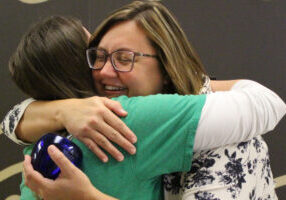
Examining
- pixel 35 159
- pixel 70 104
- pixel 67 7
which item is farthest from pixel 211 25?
pixel 35 159

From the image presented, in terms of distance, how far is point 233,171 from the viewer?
2.64ft

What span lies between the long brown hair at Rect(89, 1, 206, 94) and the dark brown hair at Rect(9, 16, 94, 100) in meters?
0.13

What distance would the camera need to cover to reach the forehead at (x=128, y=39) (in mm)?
1038

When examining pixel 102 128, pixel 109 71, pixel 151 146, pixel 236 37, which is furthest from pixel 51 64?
pixel 236 37

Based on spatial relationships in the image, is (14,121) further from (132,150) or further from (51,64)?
(132,150)

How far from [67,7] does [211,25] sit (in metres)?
0.75

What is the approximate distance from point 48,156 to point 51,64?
296mm

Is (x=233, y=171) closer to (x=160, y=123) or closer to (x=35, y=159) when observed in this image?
(x=160, y=123)

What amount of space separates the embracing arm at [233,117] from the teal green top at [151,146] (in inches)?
0.9

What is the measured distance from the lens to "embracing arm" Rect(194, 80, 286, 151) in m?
0.75

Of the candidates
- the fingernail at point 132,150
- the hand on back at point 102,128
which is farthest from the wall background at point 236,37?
the fingernail at point 132,150

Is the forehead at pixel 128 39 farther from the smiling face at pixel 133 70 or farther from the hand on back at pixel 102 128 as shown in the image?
the hand on back at pixel 102 128

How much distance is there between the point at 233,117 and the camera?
77 cm

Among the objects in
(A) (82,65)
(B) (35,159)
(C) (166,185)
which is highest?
(A) (82,65)
